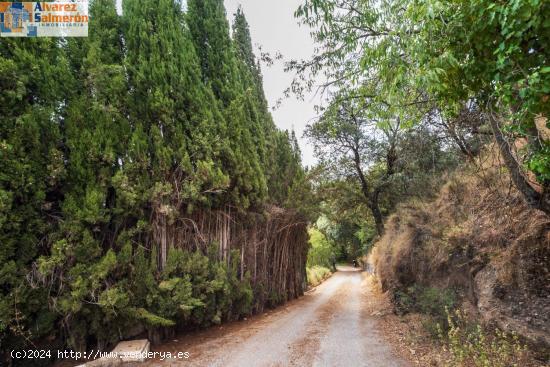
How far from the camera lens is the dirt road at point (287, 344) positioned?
13.8 ft

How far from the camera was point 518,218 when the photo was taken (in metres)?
4.28

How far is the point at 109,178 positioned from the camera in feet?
14.5

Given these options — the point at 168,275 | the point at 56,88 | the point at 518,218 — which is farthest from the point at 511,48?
the point at 56,88

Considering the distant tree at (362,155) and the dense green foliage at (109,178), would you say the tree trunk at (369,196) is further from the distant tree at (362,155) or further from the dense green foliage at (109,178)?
the dense green foliage at (109,178)

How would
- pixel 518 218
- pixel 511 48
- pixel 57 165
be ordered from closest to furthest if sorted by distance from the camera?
pixel 511 48 → pixel 57 165 → pixel 518 218

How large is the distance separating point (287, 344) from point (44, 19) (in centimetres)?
726

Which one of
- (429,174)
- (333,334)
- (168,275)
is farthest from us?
(429,174)

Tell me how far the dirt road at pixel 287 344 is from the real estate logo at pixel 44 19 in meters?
5.64

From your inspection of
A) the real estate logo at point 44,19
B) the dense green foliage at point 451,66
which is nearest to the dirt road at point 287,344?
the dense green foliage at point 451,66

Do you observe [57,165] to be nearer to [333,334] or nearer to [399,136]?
[333,334]

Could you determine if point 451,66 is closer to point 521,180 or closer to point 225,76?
point 521,180

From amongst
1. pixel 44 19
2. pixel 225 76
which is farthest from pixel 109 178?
pixel 225 76

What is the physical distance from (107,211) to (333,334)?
206 inches

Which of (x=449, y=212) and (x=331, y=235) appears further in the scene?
(x=331, y=235)
